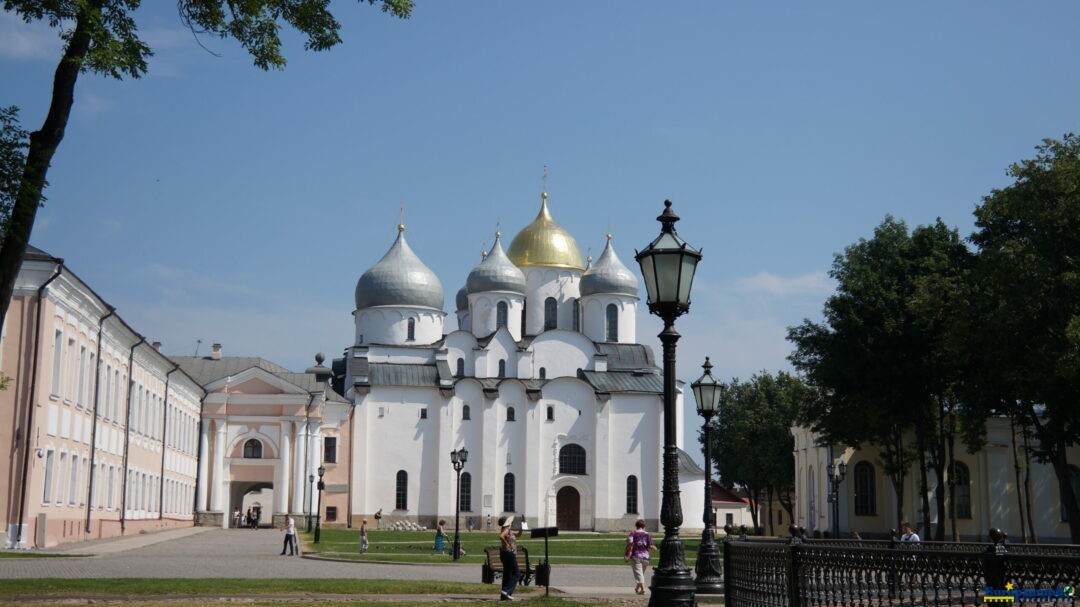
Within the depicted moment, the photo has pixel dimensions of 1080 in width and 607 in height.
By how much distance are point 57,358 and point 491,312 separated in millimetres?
45910

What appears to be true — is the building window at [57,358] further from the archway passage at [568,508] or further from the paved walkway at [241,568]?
the archway passage at [568,508]

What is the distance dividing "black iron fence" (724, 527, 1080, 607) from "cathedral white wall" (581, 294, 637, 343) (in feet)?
225

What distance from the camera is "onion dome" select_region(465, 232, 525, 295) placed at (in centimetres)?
8094

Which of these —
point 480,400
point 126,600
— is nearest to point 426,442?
point 480,400

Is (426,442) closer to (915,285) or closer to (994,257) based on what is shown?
(915,285)

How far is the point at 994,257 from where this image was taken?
3575cm

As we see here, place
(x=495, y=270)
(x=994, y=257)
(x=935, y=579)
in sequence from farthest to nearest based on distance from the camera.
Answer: (x=495, y=270) < (x=994, y=257) < (x=935, y=579)

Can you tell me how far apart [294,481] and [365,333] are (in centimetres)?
1339

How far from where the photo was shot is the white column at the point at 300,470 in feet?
230

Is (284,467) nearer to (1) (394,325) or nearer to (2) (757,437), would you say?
(1) (394,325)

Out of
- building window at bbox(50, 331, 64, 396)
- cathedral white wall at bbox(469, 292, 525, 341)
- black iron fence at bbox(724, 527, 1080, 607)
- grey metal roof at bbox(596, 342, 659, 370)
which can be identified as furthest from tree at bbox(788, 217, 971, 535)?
cathedral white wall at bbox(469, 292, 525, 341)

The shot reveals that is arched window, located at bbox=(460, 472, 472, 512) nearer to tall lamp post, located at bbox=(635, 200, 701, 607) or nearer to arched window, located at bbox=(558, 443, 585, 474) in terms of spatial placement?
arched window, located at bbox=(558, 443, 585, 474)

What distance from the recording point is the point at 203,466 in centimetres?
7019

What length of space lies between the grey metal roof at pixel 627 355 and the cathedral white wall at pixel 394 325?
1153 cm
